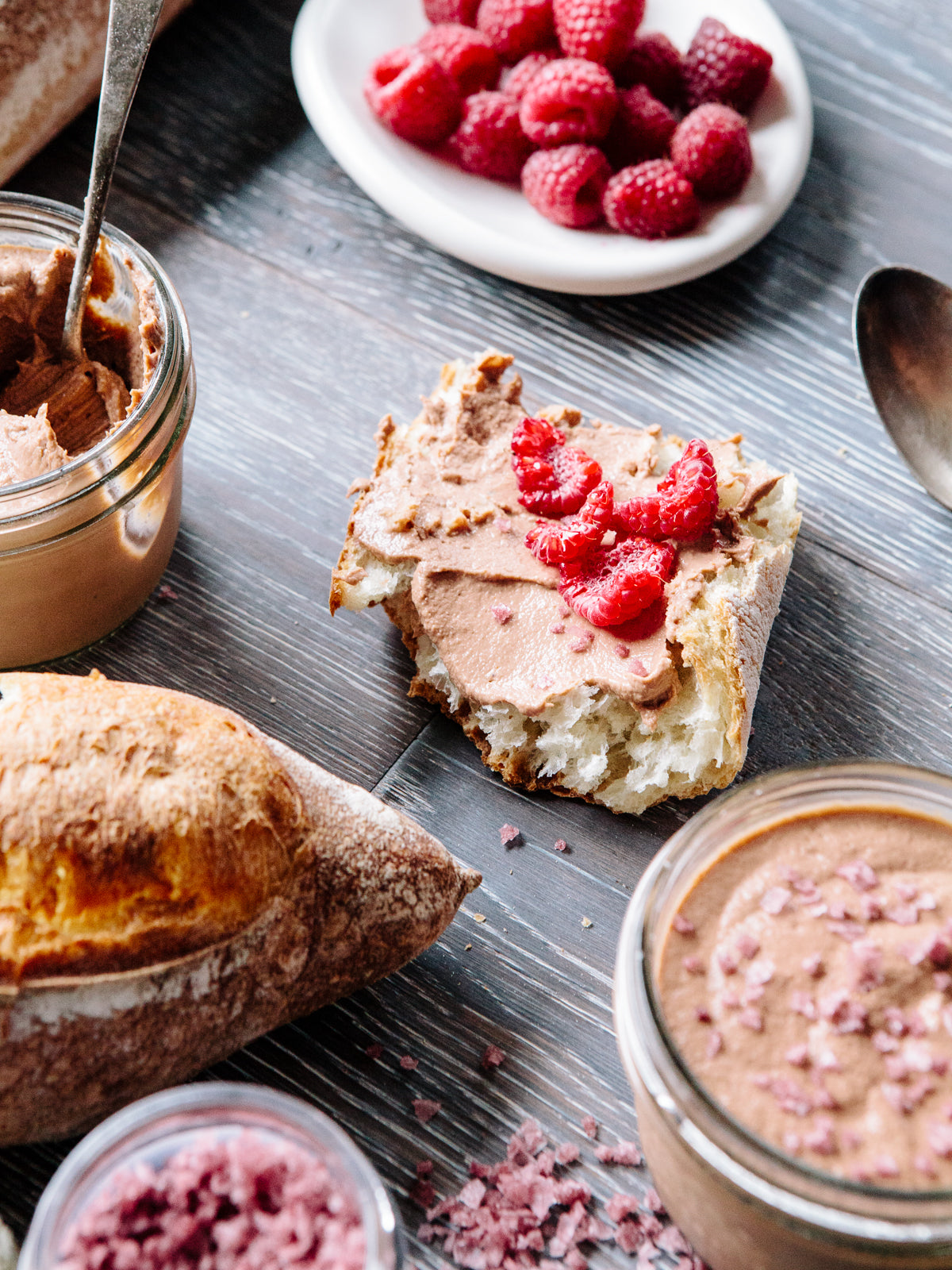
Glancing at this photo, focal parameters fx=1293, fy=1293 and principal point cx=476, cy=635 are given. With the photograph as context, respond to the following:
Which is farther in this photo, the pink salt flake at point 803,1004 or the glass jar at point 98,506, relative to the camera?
the glass jar at point 98,506

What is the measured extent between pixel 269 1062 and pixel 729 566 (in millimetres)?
905

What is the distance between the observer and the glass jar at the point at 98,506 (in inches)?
64.8

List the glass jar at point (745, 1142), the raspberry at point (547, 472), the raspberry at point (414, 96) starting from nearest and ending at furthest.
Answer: the glass jar at point (745, 1142) → the raspberry at point (547, 472) → the raspberry at point (414, 96)

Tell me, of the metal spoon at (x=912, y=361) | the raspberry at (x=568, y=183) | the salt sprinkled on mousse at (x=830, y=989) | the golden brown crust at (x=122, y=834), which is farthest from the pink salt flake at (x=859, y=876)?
the raspberry at (x=568, y=183)

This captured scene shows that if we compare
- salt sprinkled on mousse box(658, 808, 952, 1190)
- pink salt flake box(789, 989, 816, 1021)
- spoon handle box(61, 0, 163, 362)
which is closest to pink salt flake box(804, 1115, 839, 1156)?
salt sprinkled on mousse box(658, 808, 952, 1190)

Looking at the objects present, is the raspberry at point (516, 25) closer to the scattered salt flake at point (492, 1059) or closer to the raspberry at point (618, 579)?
the raspberry at point (618, 579)

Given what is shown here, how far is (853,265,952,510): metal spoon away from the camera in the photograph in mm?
2193

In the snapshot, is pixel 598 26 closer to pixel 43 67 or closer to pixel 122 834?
pixel 43 67

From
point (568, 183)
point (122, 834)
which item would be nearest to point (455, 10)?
point (568, 183)

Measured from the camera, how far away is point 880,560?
2.14 meters

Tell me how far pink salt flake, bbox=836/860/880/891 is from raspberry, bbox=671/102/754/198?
1.38 meters

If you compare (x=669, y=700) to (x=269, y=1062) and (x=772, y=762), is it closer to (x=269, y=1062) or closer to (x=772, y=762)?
(x=772, y=762)

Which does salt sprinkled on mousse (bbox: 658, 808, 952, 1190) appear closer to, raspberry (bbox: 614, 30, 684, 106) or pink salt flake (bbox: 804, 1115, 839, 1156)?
pink salt flake (bbox: 804, 1115, 839, 1156)

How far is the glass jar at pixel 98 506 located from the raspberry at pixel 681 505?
2.12 feet
